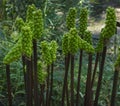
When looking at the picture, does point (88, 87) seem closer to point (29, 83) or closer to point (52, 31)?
point (29, 83)

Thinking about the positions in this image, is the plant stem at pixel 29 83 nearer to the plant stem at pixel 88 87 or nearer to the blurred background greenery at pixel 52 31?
the plant stem at pixel 88 87

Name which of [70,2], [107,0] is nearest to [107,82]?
[70,2]

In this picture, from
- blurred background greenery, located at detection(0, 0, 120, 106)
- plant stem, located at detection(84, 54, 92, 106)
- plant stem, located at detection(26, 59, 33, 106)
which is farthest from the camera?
blurred background greenery, located at detection(0, 0, 120, 106)

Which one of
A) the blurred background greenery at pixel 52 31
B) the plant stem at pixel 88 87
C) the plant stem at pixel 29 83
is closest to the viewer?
the plant stem at pixel 29 83

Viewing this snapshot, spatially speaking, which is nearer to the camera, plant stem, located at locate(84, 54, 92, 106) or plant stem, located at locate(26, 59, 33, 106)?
plant stem, located at locate(26, 59, 33, 106)

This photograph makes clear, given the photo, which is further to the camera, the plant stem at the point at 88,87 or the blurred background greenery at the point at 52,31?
the blurred background greenery at the point at 52,31

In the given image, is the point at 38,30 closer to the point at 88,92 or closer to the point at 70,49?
the point at 70,49

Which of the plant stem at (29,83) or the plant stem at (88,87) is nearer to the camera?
the plant stem at (29,83)

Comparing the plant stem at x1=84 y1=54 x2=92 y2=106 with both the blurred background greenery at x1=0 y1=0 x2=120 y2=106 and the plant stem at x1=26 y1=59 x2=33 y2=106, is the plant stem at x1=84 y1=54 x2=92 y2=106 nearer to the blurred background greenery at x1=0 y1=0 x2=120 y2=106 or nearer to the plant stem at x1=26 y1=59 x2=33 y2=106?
the plant stem at x1=26 y1=59 x2=33 y2=106

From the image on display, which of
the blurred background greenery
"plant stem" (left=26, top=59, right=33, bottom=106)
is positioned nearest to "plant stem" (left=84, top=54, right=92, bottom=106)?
"plant stem" (left=26, top=59, right=33, bottom=106)

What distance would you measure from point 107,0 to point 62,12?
5.34 ft

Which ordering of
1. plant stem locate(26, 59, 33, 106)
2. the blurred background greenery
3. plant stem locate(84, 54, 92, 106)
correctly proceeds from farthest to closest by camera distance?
the blurred background greenery
plant stem locate(84, 54, 92, 106)
plant stem locate(26, 59, 33, 106)

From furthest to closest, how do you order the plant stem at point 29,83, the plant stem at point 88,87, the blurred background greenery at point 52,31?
the blurred background greenery at point 52,31 → the plant stem at point 88,87 → the plant stem at point 29,83

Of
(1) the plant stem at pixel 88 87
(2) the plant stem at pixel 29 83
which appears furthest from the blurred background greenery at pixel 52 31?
(2) the plant stem at pixel 29 83
